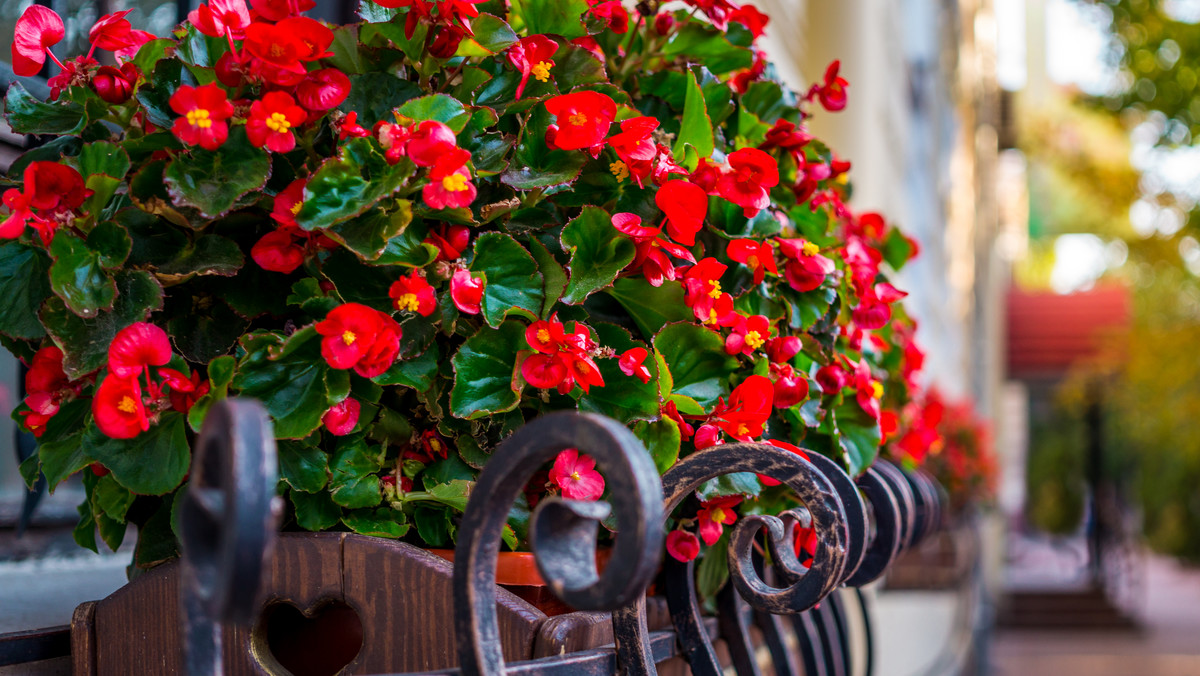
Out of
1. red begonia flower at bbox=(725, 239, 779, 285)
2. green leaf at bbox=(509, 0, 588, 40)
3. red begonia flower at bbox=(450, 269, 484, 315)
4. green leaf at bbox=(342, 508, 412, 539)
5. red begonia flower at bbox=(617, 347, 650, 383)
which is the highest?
green leaf at bbox=(509, 0, 588, 40)

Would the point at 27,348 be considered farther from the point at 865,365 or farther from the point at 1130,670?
the point at 1130,670

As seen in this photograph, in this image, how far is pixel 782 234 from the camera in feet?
2.95

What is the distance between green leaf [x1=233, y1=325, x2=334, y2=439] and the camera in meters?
0.62

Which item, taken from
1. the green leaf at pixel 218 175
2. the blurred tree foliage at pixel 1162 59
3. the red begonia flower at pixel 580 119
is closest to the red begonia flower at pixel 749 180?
the red begonia flower at pixel 580 119

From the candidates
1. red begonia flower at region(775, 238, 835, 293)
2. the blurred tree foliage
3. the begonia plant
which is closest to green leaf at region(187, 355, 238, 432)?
the begonia plant

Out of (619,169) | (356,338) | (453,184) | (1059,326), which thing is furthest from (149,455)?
(1059,326)

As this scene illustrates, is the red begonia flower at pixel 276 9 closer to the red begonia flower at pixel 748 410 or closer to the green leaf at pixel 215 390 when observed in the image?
the green leaf at pixel 215 390

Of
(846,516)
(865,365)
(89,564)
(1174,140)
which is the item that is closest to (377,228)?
(846,516)

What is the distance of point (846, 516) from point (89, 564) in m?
0.97

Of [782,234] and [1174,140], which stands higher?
[1174,140]

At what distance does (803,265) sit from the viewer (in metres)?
0.83

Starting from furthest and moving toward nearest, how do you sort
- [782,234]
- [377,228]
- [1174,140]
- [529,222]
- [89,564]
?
1. [1174,140]
2. [89,564]
3. [782,234]
4. [529,222]
5. [377,228]

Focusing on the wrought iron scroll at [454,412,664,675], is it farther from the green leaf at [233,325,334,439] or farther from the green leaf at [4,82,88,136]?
the green leaf at [4,82,88,136]

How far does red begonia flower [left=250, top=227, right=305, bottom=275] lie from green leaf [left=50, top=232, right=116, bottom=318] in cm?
9
